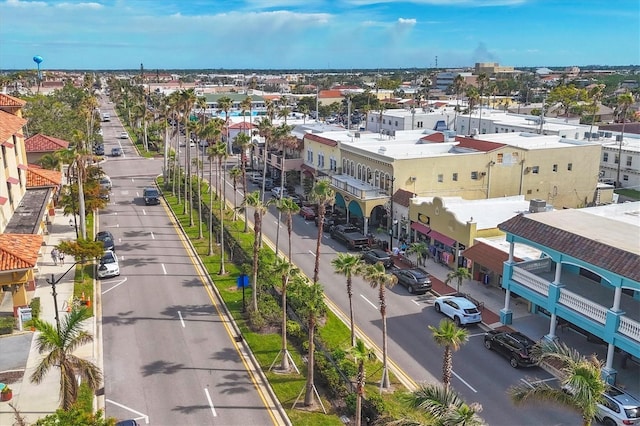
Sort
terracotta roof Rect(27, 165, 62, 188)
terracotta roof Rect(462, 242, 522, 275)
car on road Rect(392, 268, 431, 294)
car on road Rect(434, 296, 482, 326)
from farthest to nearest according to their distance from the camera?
terracotta roof Rect(27, 165, 62, 188), car on road Rect(392, 268, 431, 294), terracotta roof Rect(462, 242, 522, 275), car on road Rect(434, 296, 482, 326)

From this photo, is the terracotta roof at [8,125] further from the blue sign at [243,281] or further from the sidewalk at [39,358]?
the blue sign at [243,281]

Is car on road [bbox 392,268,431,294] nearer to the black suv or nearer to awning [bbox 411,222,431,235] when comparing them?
awning [bbox 411,222,431,235]

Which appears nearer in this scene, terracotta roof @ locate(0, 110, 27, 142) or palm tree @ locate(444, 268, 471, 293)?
palm tree @ locate(444, 268, 471, 293)

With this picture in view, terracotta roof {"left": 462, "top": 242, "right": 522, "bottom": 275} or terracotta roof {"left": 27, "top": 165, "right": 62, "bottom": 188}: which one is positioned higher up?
terracotta roof {"left": 27, "top": 165, "right": 62, "bottom": 188}

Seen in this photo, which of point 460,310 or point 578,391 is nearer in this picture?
point 578,391

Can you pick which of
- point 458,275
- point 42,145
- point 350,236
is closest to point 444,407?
point 458,275

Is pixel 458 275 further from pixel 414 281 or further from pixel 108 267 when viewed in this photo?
pixel 108 267

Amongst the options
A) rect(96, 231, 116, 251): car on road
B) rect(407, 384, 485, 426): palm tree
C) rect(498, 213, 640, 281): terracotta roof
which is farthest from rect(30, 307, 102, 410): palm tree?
rect(96, 231, 116, 251): car on road

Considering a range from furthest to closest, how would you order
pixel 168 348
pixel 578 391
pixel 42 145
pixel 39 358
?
pixel 42 145 < pixel 168 348 < pixel 39 358 < pixel 578 391
